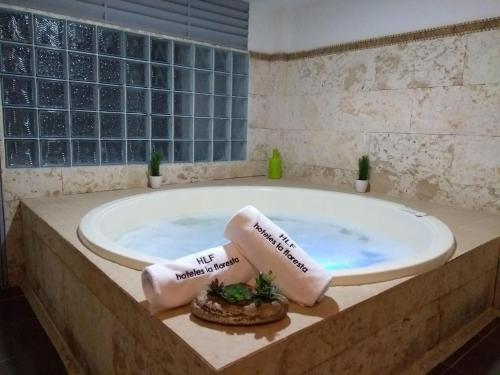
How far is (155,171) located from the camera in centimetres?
262

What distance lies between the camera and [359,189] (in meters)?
2.71

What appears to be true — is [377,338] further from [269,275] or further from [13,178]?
[13,178]

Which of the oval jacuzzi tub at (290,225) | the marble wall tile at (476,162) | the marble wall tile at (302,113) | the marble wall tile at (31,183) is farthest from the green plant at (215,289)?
the marble wall tile at (302,113)

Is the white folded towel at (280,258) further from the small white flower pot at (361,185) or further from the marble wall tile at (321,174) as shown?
the marble wall tile at (321,174)

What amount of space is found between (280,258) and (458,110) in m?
1.76

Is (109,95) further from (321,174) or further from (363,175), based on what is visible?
(363,175)

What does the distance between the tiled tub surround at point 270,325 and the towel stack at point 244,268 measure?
0.05 meters

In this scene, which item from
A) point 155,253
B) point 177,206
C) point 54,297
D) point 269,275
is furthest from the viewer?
point 177,206

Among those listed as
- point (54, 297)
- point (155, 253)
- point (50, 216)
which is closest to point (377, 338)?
point (155, 253)

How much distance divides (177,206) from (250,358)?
5.83 ft

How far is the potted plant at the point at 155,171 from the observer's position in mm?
2604

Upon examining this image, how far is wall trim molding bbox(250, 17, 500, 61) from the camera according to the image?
6.95 ft

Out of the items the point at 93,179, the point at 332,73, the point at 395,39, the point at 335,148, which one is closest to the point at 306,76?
the point at 332,73

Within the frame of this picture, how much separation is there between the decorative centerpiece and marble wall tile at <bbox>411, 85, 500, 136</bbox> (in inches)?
71.7
